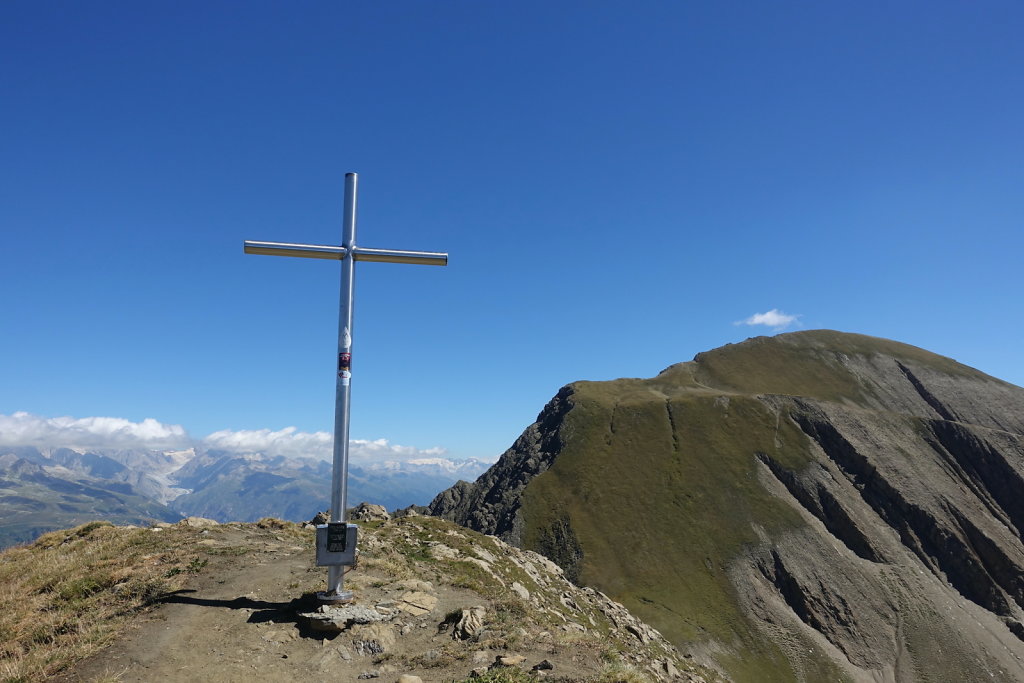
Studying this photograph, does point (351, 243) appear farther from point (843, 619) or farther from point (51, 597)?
point (843, 619)

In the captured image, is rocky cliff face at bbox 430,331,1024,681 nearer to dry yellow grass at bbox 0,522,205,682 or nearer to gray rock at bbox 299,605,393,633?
dry yellow grass at bbox 0,522,205,682

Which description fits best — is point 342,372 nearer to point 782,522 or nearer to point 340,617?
point 340,617

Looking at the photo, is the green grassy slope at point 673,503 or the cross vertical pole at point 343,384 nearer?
the cross vertical pole at point 343,384

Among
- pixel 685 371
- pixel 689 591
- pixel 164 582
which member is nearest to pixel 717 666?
pixel 689 591

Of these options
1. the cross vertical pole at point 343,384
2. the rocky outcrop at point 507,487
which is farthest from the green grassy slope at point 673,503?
the cross vertical pole at point 343,384

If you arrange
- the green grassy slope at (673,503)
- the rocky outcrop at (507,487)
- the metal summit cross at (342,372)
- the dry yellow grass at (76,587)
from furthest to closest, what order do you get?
the rocky outcrop at (507,487)
the green grassy slope at (673,503)
the metal summit cross at (342,372)
the dry yellow grass at (76,587)

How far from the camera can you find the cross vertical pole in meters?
15.3

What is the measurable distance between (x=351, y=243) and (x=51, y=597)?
14.0 metres

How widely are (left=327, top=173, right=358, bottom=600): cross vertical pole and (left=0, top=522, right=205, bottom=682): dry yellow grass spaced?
5505 mm

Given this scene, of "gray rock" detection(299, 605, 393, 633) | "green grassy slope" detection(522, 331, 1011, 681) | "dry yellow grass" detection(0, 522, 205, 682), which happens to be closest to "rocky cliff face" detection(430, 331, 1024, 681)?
"green grassy slope" detection(522, 331, 1011, 681)

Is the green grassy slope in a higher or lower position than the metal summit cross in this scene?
lower

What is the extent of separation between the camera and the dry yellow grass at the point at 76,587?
1196 cm

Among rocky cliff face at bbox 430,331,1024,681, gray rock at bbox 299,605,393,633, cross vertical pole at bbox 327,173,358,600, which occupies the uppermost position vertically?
cross vertical pole at bbox 327,173,358,600

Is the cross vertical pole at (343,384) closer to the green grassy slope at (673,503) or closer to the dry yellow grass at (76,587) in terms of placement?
the dry yellow grass at (76,587)
